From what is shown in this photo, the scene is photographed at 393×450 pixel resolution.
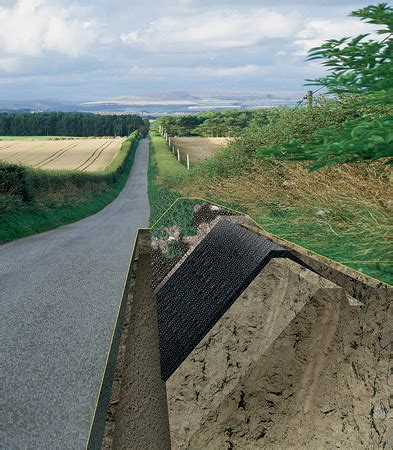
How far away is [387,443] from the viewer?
1779 mm

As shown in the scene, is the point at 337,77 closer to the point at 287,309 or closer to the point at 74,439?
the point at 287,309

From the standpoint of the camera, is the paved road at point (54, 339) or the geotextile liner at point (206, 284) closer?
the geotextile liner at point (206, 284)

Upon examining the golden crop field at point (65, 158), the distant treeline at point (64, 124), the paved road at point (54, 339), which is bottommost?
the distant treeline at point (64, 124)

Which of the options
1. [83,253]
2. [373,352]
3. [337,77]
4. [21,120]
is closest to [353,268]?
[373,352]

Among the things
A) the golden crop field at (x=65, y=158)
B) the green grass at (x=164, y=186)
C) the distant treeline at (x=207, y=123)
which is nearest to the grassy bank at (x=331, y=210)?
the green grass at (x=164, y=186)

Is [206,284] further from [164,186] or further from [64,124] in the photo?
[64,124]

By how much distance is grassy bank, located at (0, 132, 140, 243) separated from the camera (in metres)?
18.3

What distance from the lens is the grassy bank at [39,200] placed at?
18.3 meters

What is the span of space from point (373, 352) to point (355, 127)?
95 cm

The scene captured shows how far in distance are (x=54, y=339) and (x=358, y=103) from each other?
384 centimetres

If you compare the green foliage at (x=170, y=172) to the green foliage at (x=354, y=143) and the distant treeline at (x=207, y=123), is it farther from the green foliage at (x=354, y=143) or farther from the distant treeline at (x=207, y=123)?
the distant treeline at (x=207, y=123)

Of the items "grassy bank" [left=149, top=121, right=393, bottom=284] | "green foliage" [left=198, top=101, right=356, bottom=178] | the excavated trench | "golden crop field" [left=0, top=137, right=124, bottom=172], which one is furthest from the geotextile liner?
"golden crop field" [left=0, top=137, right=124, bottom=172]

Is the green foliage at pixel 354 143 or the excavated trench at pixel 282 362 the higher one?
the green foliage at pixel 354 143

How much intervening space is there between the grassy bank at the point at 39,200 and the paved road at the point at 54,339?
7233mm
